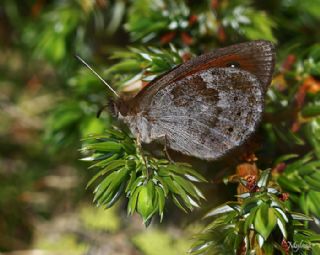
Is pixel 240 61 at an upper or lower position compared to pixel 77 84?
lower

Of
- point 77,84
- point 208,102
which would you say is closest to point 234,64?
point 208,102

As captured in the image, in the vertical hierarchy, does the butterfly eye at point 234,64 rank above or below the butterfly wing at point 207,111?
above

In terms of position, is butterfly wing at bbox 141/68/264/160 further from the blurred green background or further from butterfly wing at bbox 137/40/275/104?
the blurred green background

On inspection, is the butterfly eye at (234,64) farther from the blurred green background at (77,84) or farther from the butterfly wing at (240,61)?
the blurred green background at (77,84)

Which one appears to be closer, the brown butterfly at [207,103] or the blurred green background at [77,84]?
the brown butterfly at [207,103]

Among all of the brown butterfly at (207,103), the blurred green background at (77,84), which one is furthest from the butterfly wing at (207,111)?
the blurred green background at (77,84)

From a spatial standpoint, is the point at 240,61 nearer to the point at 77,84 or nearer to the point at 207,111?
the point at 207,111

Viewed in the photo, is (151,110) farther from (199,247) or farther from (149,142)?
(199,247)

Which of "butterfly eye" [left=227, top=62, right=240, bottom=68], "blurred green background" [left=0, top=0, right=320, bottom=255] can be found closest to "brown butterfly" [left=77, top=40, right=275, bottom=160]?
"butterfly eye" [left=227, top=62, right=240, bottom=68]
